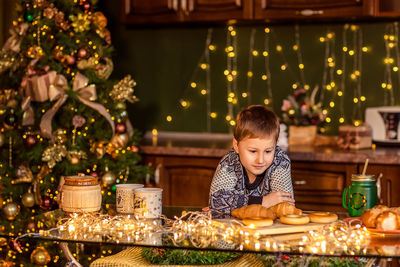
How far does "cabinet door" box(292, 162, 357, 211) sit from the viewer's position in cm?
360

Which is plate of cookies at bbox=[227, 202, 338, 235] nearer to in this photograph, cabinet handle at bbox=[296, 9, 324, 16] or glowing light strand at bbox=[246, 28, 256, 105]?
cabinet handle at bbox=[296, 9, 324, 16]

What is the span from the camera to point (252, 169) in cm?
237

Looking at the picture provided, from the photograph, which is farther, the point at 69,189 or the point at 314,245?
the point at 69,189

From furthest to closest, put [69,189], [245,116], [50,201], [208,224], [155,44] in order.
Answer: [155,44] → [50,201] → [245,116] → [69,189] → [208,224]

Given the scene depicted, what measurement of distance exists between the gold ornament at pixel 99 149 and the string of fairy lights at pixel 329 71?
1.02 metres

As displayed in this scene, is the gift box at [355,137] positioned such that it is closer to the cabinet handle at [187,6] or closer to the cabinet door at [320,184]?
the cabinet door at [320,184]

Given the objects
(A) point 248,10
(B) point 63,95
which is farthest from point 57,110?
(A) point 248,10

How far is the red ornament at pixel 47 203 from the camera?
363cm

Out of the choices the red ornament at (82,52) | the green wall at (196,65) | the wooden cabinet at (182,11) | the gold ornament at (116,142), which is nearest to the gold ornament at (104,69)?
the red ornament at (82,52)

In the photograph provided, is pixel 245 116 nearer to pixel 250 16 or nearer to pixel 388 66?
pixel 250 16

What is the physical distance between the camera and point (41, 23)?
3684 millimetres

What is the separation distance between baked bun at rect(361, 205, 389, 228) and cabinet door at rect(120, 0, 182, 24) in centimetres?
242

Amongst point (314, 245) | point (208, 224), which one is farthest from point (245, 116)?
point (314, 245)

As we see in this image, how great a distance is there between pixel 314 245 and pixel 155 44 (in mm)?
3146
